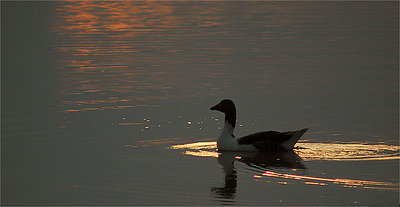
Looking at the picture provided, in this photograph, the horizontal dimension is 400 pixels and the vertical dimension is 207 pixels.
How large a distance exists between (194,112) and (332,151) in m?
5.11

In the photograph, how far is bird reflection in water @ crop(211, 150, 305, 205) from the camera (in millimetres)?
14289

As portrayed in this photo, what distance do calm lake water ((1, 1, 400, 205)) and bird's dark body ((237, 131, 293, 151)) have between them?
0.68 feet

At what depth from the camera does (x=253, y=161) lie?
1614cm

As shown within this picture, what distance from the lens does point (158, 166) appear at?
15.5 m

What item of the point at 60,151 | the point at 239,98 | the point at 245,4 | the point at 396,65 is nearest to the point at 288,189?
the point at 60,151

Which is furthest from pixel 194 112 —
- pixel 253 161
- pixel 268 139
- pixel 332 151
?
pixel 332 151

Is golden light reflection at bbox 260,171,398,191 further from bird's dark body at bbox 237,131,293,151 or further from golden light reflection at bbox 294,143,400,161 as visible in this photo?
bird's dark body at bbox 237,131,293,151

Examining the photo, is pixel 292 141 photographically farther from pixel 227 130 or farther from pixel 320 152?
pixel 227 130

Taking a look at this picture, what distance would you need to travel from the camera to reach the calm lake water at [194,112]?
14.1 m

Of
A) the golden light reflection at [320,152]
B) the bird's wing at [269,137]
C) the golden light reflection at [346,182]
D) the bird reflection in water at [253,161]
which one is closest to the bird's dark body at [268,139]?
the bird's wing at [269,137]

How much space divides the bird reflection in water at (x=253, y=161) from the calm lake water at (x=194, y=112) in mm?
42

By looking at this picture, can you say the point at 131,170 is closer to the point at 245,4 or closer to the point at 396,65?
the point at 396,65

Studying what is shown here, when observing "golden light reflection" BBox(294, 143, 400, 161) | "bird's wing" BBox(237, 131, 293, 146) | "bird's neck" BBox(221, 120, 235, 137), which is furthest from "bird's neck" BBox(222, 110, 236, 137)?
"golden light reflection" BBox(294, 143, 400, 161)

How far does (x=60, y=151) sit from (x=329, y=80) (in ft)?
35.8
